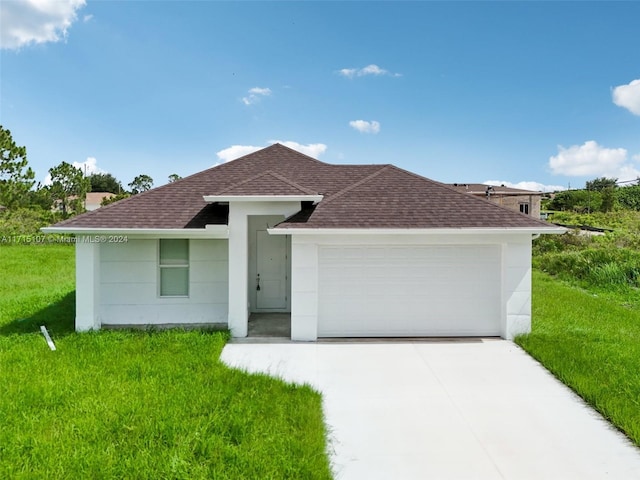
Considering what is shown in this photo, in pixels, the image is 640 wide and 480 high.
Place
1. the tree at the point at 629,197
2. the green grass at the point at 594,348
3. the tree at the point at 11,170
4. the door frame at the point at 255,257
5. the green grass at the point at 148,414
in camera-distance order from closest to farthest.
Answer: the green grass at the point at 148,414, the green grass at the point at 594,348, the door frame at the point at 255,257, the tree at the point at 11,170, the tree at the point at 629,197

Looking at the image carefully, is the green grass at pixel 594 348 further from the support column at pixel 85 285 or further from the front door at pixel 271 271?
the support column at pixel 85 285

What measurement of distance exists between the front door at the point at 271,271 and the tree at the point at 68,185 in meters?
47.1

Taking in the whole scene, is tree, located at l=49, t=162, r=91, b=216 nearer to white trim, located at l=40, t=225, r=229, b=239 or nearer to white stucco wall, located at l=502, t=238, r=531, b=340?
white trim, located at l=40, t=225, r=229, b=239

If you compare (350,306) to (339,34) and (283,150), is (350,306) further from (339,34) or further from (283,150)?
(339,34)

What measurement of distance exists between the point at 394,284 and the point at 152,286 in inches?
234

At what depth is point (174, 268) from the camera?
952cm

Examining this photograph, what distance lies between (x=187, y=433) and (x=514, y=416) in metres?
4.27

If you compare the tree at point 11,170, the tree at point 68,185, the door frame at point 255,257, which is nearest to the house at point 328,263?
the door frame at point 255,257

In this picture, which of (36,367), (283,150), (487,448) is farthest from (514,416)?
(283,150)

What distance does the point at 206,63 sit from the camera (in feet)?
43.4

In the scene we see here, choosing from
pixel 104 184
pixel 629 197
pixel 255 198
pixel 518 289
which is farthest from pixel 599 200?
pixel 104 184

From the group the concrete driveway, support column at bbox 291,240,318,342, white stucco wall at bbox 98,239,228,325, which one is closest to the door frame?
white stucco wall at bbox 98,239,228,325

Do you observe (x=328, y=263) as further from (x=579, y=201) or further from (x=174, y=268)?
(x=579, y=201)

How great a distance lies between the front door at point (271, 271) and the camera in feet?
35.4
